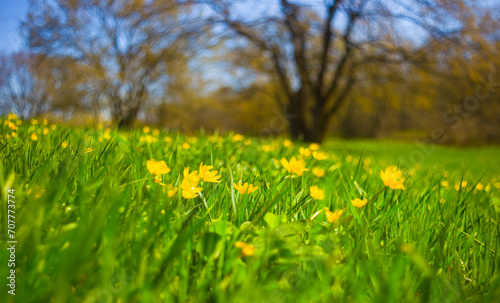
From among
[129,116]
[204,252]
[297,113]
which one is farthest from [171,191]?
[297,113]

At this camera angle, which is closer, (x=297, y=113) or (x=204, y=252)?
(x=204, y=252)

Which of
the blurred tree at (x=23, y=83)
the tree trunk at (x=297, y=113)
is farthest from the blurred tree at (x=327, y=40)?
the blurred tree at (x=23, y=83)

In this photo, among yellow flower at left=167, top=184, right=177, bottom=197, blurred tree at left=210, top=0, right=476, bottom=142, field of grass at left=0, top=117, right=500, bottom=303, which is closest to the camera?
field of grass at left=0, top=117, right=500, bottom=303

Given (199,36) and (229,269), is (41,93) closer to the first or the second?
(199,36)

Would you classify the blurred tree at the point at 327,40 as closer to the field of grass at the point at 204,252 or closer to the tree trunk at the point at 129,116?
the tree trunk at the point at 129,116

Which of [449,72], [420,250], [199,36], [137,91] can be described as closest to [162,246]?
[420,250]

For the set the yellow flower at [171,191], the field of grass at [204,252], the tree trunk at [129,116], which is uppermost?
the tree trunk at [129,116]

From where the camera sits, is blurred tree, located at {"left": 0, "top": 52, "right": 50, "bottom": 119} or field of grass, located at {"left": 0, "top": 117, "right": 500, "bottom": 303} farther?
blurred tree, located at {"left": 0, "top": 52, "right": 50, "bottom": 119}

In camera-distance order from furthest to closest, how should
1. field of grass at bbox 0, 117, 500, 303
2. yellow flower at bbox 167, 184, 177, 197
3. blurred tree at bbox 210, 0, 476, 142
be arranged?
1. blurred tree at bbox 210, 0, 476, 142
2. yellow flower at bbox 167, 184, 177, 197
3. field of grass at bbox 0, 117, 500, 303

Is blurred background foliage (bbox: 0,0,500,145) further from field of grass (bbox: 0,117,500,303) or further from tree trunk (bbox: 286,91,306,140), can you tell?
field of grass (bbox: 0,117,500,303)

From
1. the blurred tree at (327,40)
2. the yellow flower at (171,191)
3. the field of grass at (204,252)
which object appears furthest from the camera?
the blurred tree at (327,40)

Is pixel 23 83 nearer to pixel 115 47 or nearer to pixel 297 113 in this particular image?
pixel 115 47

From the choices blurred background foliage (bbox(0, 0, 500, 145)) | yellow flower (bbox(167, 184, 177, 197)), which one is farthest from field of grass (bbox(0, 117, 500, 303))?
blurred background foliage (bbox(0, 0, 500, 145))

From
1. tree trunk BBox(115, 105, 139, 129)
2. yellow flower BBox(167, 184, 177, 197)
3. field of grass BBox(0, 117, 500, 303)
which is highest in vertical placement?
tree trunk BBox(115, 105, 139, 129)
